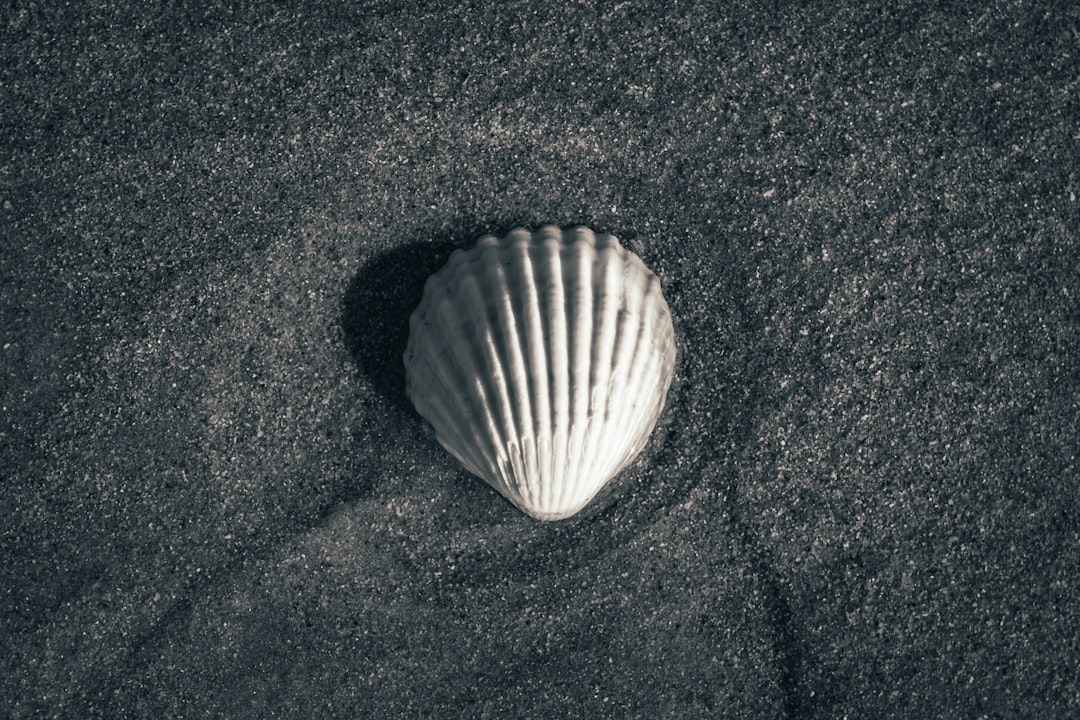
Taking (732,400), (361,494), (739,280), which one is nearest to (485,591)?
(361,494)

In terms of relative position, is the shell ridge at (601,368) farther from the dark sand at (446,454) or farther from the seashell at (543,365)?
the dark sand at (446,454)

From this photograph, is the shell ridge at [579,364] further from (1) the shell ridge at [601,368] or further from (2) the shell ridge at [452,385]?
(2) the shell ridge at [452,385]

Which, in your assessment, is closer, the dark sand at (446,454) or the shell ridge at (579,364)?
the shell ridge at (579,364)

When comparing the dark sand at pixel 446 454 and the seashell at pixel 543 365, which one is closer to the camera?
the seashell at pixel 543 365

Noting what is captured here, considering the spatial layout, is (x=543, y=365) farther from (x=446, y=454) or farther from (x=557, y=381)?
(x=446, y=454)

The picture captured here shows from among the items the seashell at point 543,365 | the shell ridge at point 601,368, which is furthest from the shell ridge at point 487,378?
the shell ridge at point 601,368

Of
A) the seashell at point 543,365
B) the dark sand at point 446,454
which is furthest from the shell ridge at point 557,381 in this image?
the dark sand at point 446,454

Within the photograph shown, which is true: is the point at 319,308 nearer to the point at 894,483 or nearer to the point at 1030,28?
the point at 894,483
